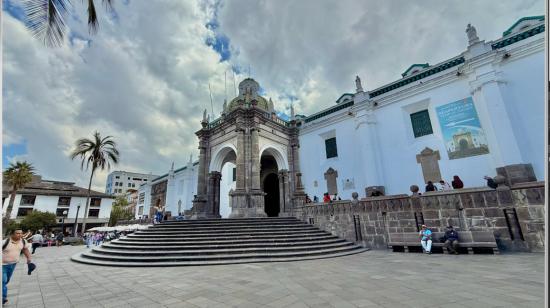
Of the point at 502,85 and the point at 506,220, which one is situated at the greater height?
the point at 502,85

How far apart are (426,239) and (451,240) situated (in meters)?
0.84

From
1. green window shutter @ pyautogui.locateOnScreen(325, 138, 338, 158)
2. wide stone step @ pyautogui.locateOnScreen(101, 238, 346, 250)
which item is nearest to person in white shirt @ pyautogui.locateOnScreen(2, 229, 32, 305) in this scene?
wide stone step @ pyautogui.locateOnScreen(101, 238, 346, 250)

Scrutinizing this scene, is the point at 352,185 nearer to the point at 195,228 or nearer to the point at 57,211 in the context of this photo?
the point at 195,228

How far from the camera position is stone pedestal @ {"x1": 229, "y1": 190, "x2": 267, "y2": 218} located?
49.0 feet

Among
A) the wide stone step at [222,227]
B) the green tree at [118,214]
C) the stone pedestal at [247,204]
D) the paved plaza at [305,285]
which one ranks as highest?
the green tree at [118,214]

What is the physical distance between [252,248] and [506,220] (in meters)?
9.82

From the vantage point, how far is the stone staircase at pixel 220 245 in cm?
929

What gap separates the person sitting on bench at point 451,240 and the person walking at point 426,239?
551mm

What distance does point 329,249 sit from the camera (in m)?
10.7

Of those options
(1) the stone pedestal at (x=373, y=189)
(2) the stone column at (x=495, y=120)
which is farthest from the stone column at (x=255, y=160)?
(2) the stone column at (x=495, y=120)

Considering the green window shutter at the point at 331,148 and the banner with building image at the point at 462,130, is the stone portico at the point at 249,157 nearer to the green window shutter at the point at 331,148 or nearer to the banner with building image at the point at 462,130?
the green window shutter at the point at 331,148

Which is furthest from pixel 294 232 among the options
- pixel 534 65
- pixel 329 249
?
pixel 534 65

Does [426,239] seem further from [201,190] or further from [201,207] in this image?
[201,190]

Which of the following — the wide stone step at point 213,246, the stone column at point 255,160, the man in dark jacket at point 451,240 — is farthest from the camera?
the stone column at point 255,160
